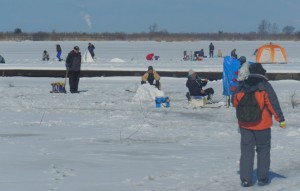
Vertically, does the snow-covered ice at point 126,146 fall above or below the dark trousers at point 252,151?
below

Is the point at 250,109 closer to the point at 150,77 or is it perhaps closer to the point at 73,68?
the point at 150,77

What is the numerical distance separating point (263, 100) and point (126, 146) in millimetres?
3653

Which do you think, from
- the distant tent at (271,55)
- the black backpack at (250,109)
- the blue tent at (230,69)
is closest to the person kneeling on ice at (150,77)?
the blue tent at (230,69)

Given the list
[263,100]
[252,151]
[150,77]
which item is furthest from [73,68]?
[263,100]

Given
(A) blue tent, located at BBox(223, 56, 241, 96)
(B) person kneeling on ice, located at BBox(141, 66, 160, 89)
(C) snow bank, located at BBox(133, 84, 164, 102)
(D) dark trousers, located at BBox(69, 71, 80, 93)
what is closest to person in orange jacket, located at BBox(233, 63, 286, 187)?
(A) blue tent, located at BBox(223, 56, 241, 96)

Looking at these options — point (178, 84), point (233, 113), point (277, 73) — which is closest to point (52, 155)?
point (233, 113)

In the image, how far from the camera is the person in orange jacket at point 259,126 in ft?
27.1

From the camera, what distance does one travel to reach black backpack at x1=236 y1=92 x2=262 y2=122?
8234 mm

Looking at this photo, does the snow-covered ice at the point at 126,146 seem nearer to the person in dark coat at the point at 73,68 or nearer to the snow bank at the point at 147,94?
the snow bank at the point at 147,94

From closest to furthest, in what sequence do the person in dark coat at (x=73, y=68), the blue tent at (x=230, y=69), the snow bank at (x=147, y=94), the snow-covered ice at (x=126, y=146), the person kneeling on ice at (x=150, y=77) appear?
1. the snow-covered ice at (x=126, y=146)
2. the blue tent at (x=230, y=69)
3. the snow bank at (x=147, y=94)
4. the person kneeling on ice at (x=150, y=77)
5. the person in dark coat at (x=73, y=68)

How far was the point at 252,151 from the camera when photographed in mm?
8398

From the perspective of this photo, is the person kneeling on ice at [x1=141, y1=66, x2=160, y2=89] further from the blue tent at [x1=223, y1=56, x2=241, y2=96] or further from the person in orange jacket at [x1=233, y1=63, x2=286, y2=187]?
the person in orange jacket at [x1=233, y1=63, x2=286, y2=187]

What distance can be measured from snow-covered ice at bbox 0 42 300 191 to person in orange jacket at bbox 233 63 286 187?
0.68 feet

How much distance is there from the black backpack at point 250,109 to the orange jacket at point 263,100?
4 centimetres
